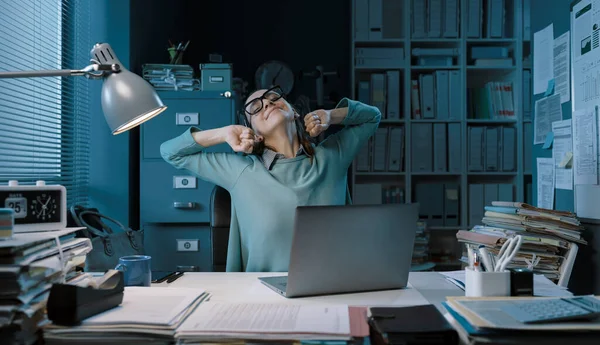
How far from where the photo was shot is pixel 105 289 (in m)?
1.05

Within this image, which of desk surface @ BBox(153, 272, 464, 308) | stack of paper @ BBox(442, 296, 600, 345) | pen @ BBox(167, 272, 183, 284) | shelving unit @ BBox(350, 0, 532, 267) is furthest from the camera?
shelving unit @ BBox(350, 0, 532, 267)

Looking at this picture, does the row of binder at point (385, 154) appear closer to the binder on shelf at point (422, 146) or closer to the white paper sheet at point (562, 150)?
the binder on shelf at point (422, 146)

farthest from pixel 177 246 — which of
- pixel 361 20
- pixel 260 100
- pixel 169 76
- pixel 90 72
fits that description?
pixel 361 20

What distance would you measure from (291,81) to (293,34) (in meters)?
0.55

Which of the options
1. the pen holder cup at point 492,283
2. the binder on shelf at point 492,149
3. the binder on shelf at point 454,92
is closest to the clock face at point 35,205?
the pen holder cup at point 492,283

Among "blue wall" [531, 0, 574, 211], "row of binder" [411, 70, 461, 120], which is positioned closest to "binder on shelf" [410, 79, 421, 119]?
"row of binder" [411, 70, 461, 120]

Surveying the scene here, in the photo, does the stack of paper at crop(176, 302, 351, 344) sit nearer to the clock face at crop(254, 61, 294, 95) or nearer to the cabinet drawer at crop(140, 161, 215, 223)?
the cabinet drawer at crop(140, 161, 215, 223)

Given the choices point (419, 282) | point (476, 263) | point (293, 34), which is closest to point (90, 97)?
point (293, 34)

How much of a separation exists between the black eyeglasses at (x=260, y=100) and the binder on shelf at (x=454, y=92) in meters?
2.35

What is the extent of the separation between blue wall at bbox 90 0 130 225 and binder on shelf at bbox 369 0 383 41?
1.81 metres

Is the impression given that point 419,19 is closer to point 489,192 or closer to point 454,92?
point 454,92

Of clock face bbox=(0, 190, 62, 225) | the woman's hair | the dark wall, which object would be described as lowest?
A: clock face bbox=(0, 190, 62, 225)

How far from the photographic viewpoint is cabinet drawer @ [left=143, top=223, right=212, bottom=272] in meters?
3.02

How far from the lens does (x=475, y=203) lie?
401cm
